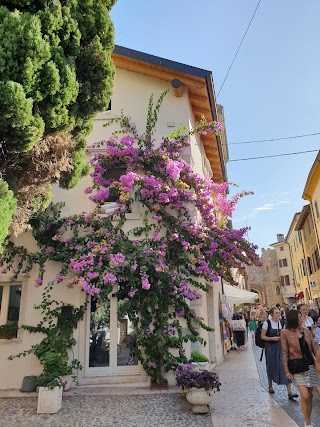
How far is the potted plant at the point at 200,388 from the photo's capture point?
229 inches

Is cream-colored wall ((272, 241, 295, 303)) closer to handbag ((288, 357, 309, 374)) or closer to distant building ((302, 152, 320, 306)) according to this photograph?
distant building ((302, 152, 320, 306))

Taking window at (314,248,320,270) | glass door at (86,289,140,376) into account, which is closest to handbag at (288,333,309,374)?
glass door at (86,289,140,376)

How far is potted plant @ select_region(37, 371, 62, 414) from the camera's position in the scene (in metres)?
6.18

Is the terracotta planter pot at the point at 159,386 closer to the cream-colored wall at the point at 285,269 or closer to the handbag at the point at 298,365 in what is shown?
the handbag at the point at 298,365

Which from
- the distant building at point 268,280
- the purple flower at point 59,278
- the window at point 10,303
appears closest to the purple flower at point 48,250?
the purple flower at point 59,278

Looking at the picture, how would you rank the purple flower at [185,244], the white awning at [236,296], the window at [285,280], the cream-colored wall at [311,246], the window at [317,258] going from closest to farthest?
the purple flower at [185,244]
the white awning at [236,296]
the window at [317,258]
the cream-colored wall at [311,246]
the window at [285,280]

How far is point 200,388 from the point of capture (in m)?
5.91

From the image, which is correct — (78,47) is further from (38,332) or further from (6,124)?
(38,332)

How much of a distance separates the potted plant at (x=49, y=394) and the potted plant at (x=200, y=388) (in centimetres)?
227

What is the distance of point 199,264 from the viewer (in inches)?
331

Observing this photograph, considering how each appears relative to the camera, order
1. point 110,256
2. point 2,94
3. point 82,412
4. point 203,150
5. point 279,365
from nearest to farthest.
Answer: point 2,94, point 82,412, point 279,365, point 110,256, point 203,150

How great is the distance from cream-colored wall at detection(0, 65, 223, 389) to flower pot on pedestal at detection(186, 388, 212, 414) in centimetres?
274

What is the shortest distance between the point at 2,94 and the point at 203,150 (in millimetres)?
9984

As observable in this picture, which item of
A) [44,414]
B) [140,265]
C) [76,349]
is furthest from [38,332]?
[140,265]
